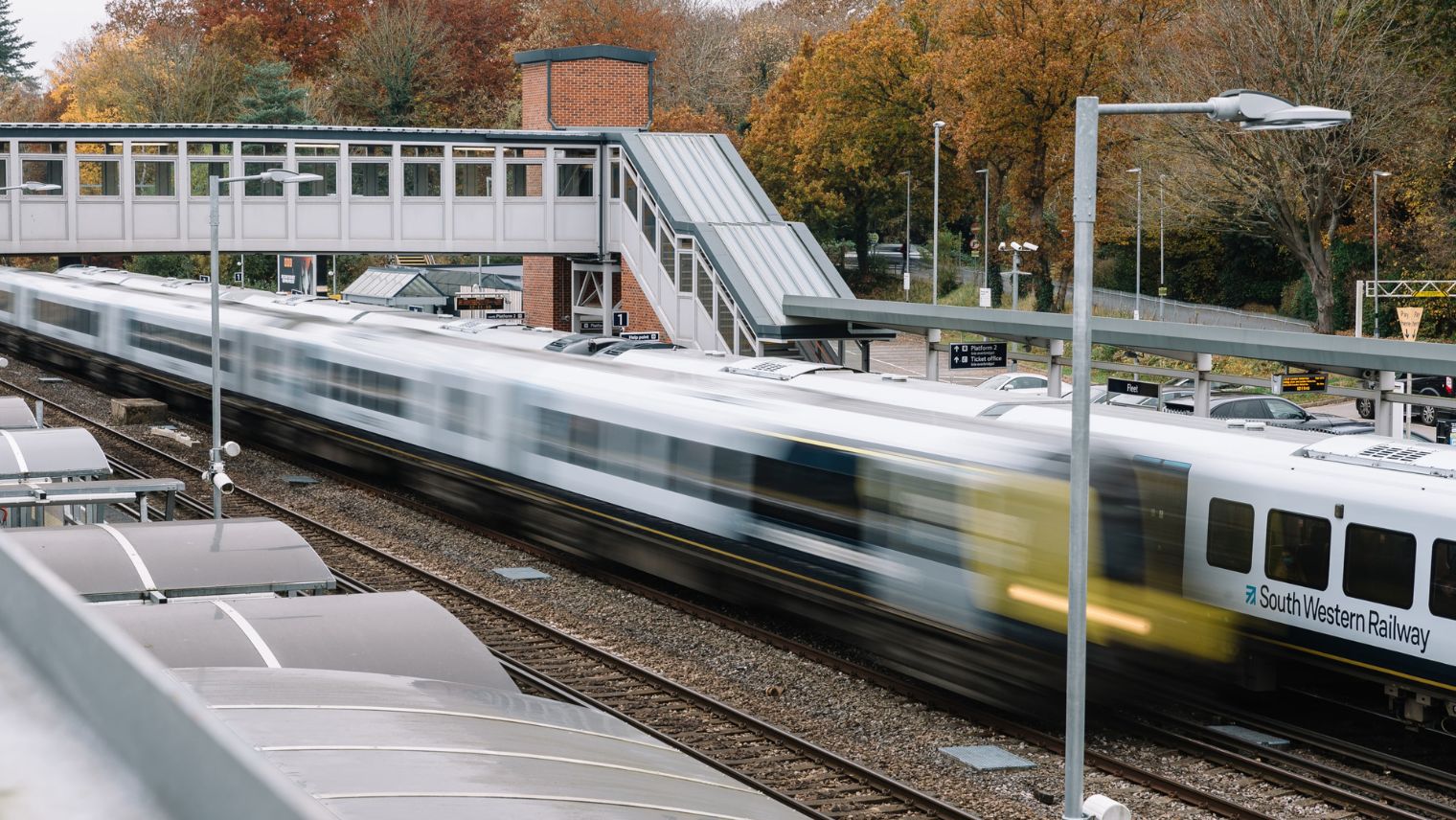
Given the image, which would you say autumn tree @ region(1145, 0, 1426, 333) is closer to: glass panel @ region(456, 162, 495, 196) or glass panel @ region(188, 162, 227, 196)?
glass panel @ region(456, 162, 495, 196)

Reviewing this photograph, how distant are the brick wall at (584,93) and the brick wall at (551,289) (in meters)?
3.73

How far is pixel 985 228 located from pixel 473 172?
106ft

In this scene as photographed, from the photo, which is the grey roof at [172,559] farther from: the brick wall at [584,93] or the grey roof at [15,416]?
the brick wall at [584,93]

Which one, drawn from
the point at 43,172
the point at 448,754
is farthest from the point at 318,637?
the point at 43,172

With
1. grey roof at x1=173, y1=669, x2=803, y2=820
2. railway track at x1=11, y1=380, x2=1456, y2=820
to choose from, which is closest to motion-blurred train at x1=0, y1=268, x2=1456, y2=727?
railway track at x1=11, y1=380, x2=1456, y2=820

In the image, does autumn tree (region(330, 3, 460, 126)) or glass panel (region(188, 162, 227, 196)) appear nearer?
glass panel (region(188, 162, 227, 196))

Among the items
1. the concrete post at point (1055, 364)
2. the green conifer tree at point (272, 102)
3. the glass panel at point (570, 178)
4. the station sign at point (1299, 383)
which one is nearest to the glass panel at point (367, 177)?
the glass panel at point (570, 178)

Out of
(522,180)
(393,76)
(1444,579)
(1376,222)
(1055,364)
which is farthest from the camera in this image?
(393,76)

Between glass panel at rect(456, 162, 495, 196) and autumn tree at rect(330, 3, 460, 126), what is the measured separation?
1700 inches

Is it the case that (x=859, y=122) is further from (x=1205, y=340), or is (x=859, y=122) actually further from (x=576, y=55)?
(x=1205, y=340)

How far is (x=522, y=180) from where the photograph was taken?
3891 cm

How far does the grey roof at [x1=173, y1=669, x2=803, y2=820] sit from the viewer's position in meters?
4.11

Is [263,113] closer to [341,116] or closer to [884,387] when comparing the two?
[341,116]

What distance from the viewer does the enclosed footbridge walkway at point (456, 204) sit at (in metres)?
35.0
